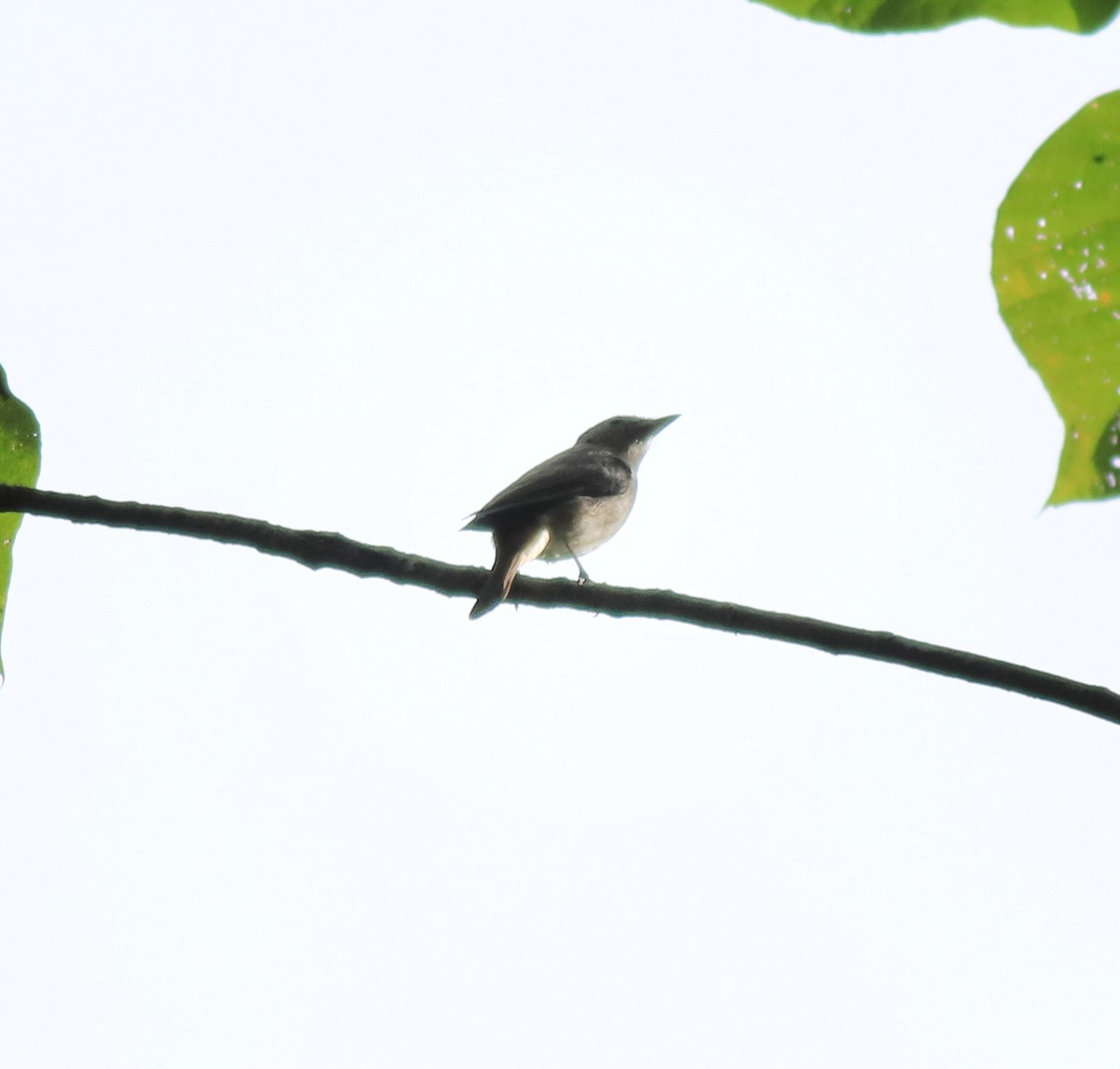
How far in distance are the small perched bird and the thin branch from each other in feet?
5.11

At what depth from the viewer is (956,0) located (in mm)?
1522

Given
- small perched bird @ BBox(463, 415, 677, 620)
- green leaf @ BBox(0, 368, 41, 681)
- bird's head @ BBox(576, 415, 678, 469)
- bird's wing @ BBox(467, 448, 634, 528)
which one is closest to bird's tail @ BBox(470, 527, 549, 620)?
small perched bird @ BBox(463, 415, 677, 620)

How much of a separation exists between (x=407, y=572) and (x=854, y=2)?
4.41ft

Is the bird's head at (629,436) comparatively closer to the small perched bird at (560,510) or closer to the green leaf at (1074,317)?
the small perched bird at (560,510)

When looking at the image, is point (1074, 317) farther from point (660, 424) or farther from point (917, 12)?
point (660, 424)

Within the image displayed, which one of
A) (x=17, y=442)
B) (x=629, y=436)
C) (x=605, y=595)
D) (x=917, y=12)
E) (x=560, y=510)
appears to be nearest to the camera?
(x=917, y=12)

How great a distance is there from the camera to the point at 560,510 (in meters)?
6.34

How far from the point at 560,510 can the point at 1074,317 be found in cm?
480

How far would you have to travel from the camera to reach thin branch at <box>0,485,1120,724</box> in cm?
198

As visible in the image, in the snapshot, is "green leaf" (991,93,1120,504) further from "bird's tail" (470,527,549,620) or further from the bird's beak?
the bird's beak

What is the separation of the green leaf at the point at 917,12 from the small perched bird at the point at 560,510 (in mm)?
2654

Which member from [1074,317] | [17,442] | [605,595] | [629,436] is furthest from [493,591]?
[629,436]

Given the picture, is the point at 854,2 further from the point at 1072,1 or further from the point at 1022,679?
the point at 1022,679

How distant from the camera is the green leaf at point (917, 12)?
1.48 metres
